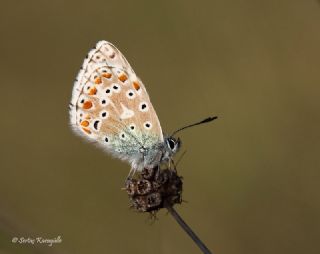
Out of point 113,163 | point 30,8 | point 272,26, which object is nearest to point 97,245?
point 113,163

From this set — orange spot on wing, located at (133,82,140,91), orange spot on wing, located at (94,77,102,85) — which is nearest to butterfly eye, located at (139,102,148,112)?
orange spot on wing, located at (133,82,140,91)

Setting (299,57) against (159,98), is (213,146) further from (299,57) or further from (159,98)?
(299,57)

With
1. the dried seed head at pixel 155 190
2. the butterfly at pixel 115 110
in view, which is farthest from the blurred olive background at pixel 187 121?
the dried seed head at pixel 155 190

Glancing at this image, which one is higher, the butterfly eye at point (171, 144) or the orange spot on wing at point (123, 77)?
the orange spot on wing at point (123, 77)

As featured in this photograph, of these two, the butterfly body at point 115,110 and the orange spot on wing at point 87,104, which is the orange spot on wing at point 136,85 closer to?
the butterfly body at point 115,110

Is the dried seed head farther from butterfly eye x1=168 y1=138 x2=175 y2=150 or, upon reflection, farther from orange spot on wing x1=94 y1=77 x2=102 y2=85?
orange spot on wing x1=94 y1=77 x2=102 y2=85

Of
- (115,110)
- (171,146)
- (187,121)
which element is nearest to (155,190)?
(171,146)

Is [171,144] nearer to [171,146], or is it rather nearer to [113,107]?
[171,146]
